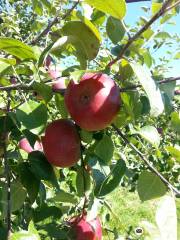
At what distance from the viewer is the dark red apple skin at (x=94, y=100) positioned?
100 centimetres

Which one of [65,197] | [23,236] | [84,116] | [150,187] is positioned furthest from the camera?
[65,197]

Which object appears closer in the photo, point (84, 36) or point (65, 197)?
point (84, 36)

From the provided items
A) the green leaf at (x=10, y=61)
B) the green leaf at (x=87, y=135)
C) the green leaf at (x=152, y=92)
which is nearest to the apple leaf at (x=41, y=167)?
the green leaf at (x=87, y=135)

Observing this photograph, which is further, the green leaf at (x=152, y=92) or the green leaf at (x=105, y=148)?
the green leaf at (x=105, y=148)

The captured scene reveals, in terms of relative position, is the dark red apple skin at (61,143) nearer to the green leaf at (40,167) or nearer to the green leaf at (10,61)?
the green leaf at (40,167)

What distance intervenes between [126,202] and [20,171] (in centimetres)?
473

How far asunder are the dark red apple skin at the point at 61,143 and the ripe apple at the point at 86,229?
21 cm

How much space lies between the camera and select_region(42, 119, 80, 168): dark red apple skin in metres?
1.10

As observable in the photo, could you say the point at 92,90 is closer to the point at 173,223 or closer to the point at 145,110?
the point at 145,110

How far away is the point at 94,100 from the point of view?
100 centimetres

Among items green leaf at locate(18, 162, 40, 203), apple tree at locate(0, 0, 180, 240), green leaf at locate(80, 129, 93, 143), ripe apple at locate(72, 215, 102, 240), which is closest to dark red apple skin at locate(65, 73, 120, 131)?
apple tree at locate(0, 0, 180, 240)

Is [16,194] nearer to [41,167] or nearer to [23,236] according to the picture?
[41,167]

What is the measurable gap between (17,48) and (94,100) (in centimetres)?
21

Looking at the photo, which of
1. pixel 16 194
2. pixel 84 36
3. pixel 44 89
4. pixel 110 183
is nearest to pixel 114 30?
pixel 84 36
